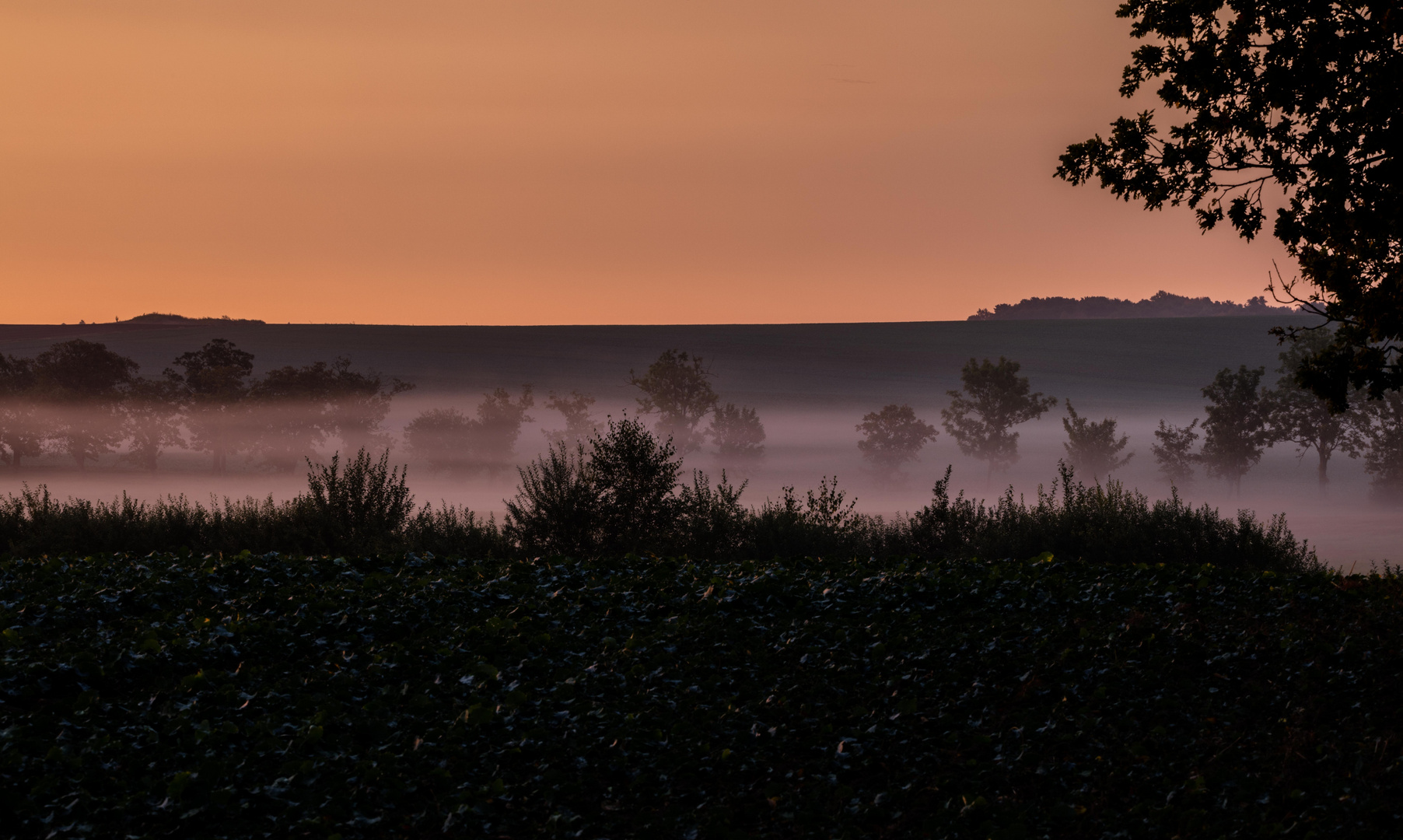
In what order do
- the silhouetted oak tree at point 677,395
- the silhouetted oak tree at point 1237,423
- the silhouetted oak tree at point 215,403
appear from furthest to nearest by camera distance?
the silhouetted oak tree at point 677,395
the silhouetted oak tree at point 215,403
the silhouetted oak tree at point 1237,423

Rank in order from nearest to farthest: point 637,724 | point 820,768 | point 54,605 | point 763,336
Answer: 1. point 820,768
2. point 637,724
3. point 54,605
4. point 763,336

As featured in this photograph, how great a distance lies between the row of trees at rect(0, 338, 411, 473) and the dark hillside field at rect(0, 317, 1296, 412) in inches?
1151

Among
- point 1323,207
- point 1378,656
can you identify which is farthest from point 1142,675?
point 1323,207

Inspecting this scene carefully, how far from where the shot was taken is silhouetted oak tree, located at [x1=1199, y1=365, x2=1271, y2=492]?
68.8 m

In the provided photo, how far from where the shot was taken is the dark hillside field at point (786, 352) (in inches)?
4547

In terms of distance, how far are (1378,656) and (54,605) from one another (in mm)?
13592

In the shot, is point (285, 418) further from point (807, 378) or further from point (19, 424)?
point (807, 378)

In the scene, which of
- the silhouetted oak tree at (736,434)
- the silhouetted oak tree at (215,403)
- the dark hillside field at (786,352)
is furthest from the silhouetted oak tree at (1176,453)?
the silhouetted oak tree at (215,403)

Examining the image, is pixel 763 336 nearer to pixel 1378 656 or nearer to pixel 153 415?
pixel 153 415

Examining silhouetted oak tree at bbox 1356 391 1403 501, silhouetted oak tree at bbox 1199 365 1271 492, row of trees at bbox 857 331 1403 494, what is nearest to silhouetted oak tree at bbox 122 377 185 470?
row of trees at bbox 857 331 1403 494

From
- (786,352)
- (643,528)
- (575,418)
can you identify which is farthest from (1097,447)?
(643,528)

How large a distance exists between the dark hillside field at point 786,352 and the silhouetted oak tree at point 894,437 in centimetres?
2562

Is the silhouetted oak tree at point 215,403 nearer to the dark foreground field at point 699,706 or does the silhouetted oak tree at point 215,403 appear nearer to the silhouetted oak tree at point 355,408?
the silhouetted oak tree at point 355,408

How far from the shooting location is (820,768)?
7.93 m
